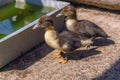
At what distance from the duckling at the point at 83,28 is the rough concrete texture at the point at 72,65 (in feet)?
0.61

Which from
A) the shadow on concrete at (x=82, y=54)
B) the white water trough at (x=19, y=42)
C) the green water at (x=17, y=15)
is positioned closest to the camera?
the white water trough at (x=19, y=42)

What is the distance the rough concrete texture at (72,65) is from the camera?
3.57m

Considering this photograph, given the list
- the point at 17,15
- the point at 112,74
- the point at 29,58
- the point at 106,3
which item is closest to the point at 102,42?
the point at 112,74

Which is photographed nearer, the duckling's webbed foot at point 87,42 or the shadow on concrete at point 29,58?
the shadow on concrete at point 29,58

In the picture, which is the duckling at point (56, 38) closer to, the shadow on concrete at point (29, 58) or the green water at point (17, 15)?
the shadow on concrete at point (29, 58)

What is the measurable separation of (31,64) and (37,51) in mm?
333

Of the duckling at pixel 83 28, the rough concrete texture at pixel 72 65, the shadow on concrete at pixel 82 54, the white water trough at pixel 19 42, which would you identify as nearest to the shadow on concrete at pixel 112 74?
the rough concrete texture at pixel 72 65

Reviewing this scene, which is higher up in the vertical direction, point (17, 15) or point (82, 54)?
point (17, 15)

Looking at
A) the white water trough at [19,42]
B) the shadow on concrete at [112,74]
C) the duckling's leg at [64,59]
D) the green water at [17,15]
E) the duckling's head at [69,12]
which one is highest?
the duckling's head at [69,12]

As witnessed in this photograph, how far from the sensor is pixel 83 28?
3.93 metres

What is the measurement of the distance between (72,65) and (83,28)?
0.52 meters

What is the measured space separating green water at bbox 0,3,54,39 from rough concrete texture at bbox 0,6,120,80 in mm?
591

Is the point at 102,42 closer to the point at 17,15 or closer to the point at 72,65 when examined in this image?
the point at 72,65

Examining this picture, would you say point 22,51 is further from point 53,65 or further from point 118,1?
point 118,1
